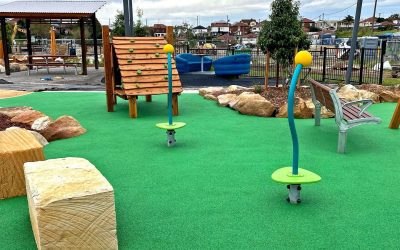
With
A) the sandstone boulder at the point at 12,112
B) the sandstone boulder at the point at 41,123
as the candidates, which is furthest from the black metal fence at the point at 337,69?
the sandstone boulder at the point at 12,112

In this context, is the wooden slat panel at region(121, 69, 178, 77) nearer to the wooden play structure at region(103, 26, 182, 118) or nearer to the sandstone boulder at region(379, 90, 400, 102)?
the wooden play structure at region(103, 26, 182, 118)

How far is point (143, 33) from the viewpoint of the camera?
24281 millimetres

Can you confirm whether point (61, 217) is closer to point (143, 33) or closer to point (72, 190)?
point (72, 190)

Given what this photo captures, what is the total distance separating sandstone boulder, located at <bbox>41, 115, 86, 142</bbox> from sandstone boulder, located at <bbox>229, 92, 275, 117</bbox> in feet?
10.8

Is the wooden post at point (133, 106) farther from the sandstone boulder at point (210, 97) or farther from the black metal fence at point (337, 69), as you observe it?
the black metal fence at point (337, 69)

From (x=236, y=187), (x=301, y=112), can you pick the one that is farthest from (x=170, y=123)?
(x=301, y=112)

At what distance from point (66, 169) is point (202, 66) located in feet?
49.6

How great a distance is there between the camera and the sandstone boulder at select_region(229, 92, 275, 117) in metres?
8.21

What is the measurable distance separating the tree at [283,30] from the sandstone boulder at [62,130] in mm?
5310

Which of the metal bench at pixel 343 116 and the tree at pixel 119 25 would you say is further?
the tree at pixel 119 25

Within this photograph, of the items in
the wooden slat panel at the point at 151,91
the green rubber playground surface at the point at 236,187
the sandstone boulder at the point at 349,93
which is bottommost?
the green rubber playground surface at the point at 236,187

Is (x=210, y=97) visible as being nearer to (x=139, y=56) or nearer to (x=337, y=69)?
(x=139, y=56)

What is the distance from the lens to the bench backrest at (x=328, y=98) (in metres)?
5.40

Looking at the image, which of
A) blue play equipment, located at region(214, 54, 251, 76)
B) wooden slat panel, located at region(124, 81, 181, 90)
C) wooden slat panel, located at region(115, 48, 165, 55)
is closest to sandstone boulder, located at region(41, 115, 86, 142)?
wooden slat panel, located at region(124, 81, 181, 90)
